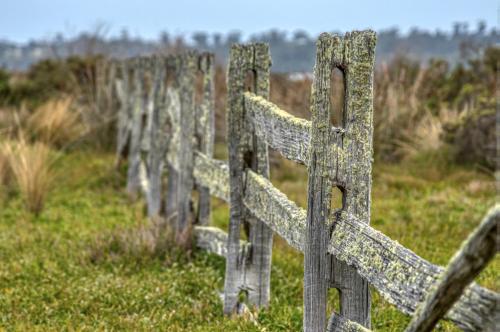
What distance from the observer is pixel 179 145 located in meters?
8.47

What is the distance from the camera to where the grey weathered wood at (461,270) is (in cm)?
238

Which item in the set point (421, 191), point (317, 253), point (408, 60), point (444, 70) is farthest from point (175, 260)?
point (408, 60)

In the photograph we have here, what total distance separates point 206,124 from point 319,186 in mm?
4035

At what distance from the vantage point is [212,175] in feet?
23.0

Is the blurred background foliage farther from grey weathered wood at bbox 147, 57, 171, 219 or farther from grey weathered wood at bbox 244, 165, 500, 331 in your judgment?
grey weathered wood at bbox 244, 165, 500, 331

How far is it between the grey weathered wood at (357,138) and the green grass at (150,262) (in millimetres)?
1227

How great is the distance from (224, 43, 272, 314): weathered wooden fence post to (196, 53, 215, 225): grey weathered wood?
1733 millimetres

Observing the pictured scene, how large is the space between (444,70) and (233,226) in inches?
510

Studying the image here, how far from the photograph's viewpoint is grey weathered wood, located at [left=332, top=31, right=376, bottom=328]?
3682 mm

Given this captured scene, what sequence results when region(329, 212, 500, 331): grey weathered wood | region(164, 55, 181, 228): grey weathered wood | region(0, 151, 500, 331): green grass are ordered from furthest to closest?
1. region(164, 55, 181, 228): grey weathered wood
2. region(0, 151, 500, 331): green grass
3. region(329, 212, 500, 331): grey weathered wood

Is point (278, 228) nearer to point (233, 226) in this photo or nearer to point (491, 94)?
point (233, 226)

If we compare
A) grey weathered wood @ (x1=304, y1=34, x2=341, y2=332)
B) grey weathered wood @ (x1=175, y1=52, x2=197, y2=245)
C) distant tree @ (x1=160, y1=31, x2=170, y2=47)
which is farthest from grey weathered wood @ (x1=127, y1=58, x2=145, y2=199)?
distant tree @ (x1=160, y1=31, x2=170, y2=47)

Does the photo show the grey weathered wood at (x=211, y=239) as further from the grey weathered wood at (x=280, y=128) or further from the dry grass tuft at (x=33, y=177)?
the dry grass tuft at (x=33, y=177)

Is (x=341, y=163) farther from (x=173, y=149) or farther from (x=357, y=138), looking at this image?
(x=173, y=149)
